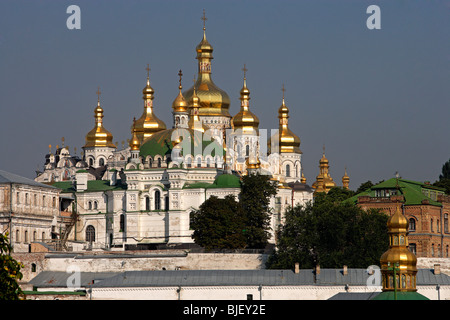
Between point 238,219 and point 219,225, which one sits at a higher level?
point 238,219

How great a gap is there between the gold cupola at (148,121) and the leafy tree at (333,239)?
28.1 meters

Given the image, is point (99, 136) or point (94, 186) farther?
point (99, 136)

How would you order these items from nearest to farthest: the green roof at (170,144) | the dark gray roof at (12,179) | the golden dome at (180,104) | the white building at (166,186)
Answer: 1. the dark gray roof at (12,179)
2. the white building at (166,186)
3. the green roof at (170,144)
4. the golden dome at (180,104)

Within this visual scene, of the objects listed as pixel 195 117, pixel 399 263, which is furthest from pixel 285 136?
pixel 399 263

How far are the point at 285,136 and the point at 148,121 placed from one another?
44.3 ft

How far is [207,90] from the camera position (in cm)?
9112

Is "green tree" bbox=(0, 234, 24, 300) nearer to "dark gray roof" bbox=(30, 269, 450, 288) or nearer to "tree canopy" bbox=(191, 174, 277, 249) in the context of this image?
"dark gray roof" bbox=(30, 269, 450, 288)

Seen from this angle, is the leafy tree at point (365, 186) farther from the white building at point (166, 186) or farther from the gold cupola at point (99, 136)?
the gold cupola at point (99, 136)

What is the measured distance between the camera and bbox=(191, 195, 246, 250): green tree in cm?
6519

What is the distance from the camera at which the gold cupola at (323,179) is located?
102500 millimetres

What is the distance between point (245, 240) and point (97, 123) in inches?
1569

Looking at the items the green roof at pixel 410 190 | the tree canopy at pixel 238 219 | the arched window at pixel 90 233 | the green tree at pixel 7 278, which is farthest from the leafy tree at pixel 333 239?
the green tree at pixel 7 278

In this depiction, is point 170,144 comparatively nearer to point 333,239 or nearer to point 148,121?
A: point 148,121
